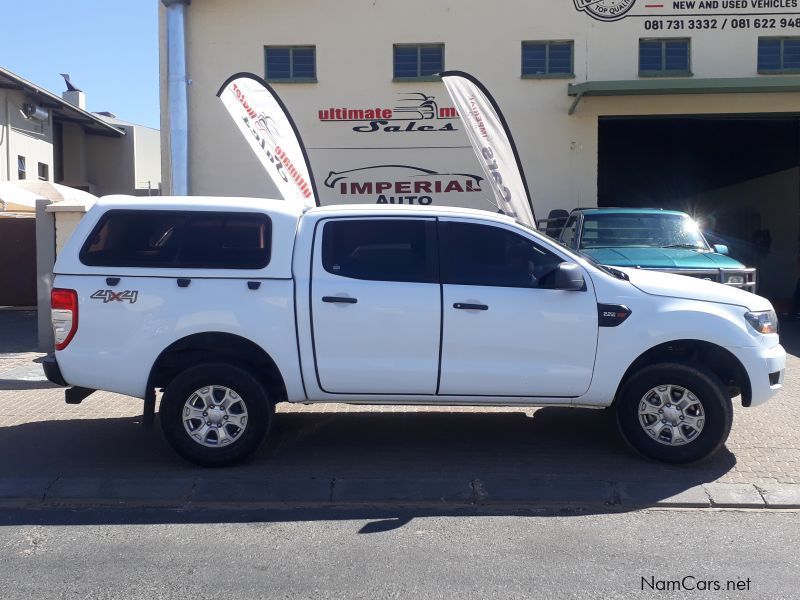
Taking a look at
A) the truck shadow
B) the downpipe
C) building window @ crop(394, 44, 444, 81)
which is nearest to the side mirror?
the truck shadow

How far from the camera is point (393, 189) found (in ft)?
59.5

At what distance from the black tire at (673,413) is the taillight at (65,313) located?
13.2 feet

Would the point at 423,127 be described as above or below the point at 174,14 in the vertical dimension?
below

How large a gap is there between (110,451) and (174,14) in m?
11.8

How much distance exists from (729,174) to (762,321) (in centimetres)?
2244

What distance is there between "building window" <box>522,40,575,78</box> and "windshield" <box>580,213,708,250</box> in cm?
705

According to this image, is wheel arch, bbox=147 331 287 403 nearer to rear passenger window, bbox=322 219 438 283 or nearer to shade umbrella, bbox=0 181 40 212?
rear passenger window, bbox=322 219 438 283

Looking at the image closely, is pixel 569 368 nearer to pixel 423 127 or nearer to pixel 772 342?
pixel 772 342

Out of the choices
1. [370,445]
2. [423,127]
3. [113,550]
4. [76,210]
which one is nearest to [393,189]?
[423,127]

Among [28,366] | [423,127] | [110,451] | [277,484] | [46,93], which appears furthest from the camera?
[46,93]

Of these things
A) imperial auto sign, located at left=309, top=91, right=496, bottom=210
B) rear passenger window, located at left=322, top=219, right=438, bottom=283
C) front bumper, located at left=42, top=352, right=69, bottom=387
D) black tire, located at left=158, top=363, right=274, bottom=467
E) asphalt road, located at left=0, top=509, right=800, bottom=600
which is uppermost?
imperial auto sign, located at left=309, top=91, right=496, bottom=210

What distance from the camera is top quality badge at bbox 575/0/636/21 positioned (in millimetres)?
17672

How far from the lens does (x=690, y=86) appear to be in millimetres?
16531

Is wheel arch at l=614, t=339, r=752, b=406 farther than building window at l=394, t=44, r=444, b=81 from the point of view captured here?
No
